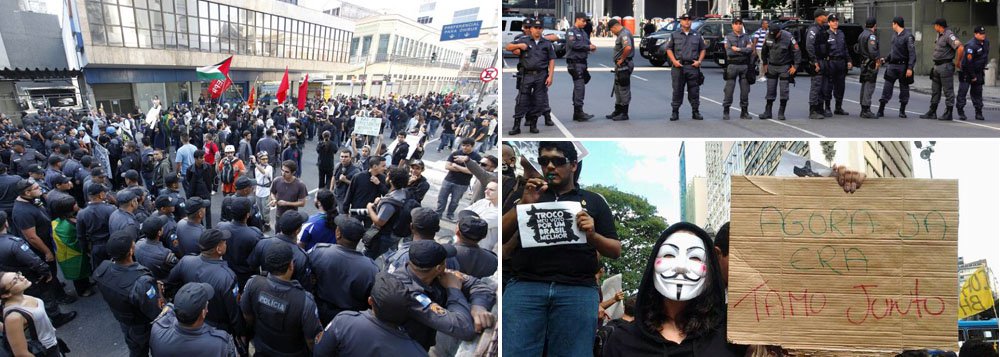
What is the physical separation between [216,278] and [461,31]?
1842 centimetres

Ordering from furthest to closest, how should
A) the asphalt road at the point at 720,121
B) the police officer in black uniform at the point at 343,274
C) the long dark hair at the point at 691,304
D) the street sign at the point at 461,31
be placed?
1. the street sign at the point at 461,31
2. the asphalt road at the point at 720,121
3. the police officer in black uniform at the point at 343,274
4. the long dark hair at the point at 691,304

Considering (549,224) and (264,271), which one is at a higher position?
(549,224)

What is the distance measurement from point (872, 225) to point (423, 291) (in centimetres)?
215

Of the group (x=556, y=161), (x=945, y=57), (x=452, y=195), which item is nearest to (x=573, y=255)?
(x=556, y=161)

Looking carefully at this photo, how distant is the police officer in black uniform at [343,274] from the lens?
203 inches

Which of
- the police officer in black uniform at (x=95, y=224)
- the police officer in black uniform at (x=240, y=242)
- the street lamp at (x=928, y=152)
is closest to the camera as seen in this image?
the street lamp at (x=928, y=152)

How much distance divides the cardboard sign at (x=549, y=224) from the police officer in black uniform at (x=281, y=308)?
5.83 feet

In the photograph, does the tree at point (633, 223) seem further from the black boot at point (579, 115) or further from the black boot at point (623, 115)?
the black boot at point (623, 115)

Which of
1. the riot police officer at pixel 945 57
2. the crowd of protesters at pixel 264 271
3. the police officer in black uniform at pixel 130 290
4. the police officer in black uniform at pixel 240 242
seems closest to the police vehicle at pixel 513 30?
the riot police officer at pixel 945 57

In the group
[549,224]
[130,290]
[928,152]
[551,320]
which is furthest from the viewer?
[130,290]

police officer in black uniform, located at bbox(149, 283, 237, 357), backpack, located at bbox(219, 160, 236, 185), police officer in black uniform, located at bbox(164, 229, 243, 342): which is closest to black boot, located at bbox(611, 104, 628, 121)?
backpack, located at bbox(219, 160, 236, 185)

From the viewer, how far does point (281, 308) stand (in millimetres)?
4660

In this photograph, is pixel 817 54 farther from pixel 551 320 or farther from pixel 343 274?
pixel 551 320

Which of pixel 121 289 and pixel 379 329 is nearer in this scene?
pixel 379 329
